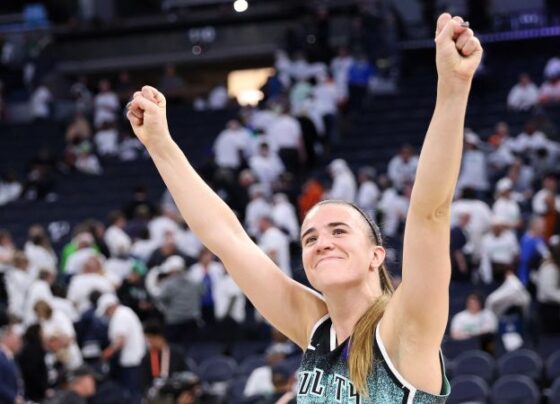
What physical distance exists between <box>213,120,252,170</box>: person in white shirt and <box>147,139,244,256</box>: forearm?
16.3m

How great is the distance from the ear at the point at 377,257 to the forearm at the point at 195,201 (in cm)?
44

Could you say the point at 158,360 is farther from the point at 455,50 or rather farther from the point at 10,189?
the point at 10,189

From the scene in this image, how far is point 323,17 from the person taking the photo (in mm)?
24719

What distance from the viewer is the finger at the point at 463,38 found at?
2867mm

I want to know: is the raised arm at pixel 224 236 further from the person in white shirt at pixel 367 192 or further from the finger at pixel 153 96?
the person in white shirt at pixel 367 192

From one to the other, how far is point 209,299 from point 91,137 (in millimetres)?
9263

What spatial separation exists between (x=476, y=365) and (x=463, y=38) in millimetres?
9429

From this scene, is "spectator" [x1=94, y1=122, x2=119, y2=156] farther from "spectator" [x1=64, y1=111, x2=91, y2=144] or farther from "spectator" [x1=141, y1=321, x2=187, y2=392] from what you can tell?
"spectator" [x1=141, y1=321, x2=187, y2=392]

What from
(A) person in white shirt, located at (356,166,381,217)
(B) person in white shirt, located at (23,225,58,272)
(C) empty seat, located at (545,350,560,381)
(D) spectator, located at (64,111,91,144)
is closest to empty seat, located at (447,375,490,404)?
(C) empty seat, located at (545,350,560,381)

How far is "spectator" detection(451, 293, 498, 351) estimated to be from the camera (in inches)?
517

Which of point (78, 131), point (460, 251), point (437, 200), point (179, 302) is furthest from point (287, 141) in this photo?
point (437, 200)

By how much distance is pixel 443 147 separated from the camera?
Answer: 2955 millimetres

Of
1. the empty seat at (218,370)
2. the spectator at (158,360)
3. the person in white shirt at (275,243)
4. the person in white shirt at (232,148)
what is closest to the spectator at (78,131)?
the person in white shirt at (232,148)

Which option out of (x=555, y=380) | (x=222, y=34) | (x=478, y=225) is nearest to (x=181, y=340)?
(x=478, y=225)
